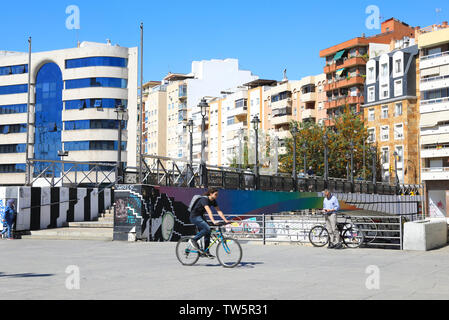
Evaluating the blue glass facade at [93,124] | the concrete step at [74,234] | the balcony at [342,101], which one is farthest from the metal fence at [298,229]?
the balcony at [342,101]

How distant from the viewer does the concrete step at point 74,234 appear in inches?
912

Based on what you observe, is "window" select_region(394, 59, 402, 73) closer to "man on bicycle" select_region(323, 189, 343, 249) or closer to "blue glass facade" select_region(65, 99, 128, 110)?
"blue glass facade" select_region(65, 99, 128, 110)

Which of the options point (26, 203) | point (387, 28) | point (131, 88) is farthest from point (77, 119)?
point (26, 203)

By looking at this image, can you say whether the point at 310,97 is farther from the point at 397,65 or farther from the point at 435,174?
the point at 435,174

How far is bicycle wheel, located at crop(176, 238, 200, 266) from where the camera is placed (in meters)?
13.2

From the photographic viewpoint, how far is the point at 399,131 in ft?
240

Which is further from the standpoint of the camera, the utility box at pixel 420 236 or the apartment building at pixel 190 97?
the apartment building at pixel 190 97

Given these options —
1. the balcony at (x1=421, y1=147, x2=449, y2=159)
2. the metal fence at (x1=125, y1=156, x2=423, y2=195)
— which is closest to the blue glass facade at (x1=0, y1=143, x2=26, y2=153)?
the metal fence at (x1=125, y1=156, x2=423, y2=195)

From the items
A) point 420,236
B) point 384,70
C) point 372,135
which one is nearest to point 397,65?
point 384,70

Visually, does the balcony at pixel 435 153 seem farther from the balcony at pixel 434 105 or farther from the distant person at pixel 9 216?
the distant person at pixel 9 216

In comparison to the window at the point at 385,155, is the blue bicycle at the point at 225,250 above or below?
below

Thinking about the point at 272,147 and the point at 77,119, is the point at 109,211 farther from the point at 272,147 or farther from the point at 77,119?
the point at 272,147

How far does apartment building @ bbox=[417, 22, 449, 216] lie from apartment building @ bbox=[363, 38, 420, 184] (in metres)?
2.88

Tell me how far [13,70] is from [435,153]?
53.0m
